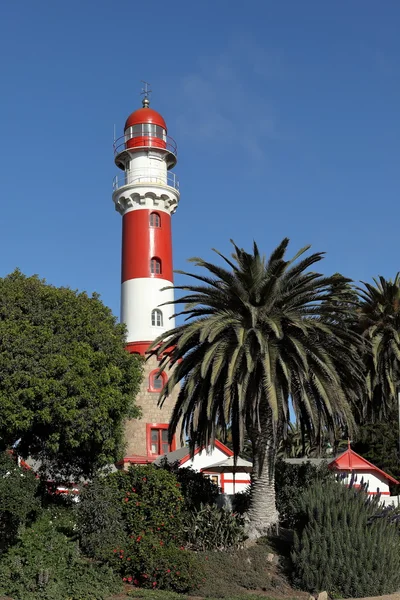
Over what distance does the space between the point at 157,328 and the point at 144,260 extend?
4.43 meters

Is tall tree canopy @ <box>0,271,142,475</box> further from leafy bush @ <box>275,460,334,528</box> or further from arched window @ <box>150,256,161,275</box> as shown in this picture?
arched window @ <box>150,256,161,275</box>

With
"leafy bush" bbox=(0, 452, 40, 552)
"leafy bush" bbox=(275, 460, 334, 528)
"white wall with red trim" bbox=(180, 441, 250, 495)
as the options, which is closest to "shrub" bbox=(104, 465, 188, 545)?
"leafy bush" bbox=(0, 452, 40, 552)

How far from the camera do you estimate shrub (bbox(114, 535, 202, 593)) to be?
18812 millimetres

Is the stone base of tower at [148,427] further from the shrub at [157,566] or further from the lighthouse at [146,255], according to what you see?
the shrub at [157,566]

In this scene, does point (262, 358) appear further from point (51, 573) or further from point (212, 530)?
point (51, 573)

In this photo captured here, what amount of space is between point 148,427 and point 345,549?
2494cm

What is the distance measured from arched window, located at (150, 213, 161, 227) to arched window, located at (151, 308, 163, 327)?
5.74 m

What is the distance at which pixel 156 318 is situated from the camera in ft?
148

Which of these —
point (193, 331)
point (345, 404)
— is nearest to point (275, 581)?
point (345, 404)

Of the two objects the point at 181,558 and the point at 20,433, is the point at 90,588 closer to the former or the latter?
the point at 181,558

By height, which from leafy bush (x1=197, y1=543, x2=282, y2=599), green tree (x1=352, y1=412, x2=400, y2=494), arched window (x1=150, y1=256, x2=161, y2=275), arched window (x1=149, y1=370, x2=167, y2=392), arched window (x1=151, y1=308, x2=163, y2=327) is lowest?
leafy bush (x1=197, y1=543, x2=282, y2=599)

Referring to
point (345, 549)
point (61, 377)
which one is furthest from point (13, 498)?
point (345, 549)

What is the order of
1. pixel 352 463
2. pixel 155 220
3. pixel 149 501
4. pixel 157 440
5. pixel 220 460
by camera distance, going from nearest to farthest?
1. pixel 149 501
2. pixel 352 463
3. pixel 220 460
4. pixel 157 440
5. pixel 155 220

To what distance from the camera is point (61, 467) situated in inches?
1107
